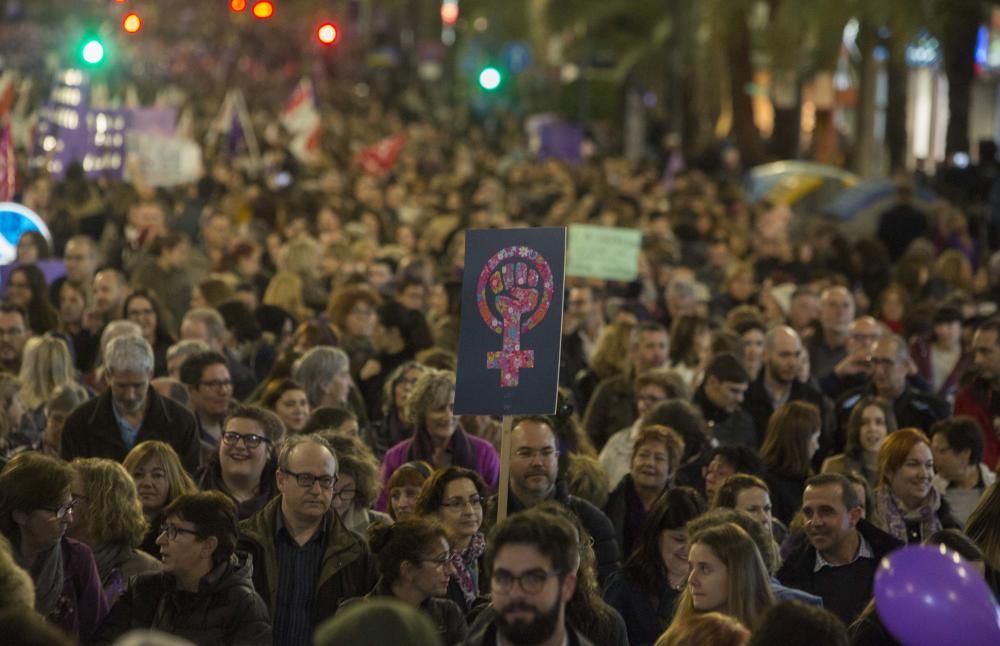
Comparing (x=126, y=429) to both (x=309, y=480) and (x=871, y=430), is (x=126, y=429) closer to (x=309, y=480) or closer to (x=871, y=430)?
(x=309, y=480)

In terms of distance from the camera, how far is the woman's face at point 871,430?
11023 millimetres

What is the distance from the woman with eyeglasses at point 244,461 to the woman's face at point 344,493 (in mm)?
523

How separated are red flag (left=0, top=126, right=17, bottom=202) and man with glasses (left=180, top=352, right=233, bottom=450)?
9.23 meters

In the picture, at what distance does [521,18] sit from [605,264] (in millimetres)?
46813

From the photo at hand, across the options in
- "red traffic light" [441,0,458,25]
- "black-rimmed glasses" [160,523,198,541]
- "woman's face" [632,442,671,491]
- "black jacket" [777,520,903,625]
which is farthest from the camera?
"red traffic light" [441,0,458,25]

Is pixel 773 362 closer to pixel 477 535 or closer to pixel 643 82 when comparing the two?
pixel 477 535

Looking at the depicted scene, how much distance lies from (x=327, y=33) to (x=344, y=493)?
18771 millimetres

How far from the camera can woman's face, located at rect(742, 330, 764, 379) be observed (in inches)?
527

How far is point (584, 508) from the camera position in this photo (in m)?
9.27

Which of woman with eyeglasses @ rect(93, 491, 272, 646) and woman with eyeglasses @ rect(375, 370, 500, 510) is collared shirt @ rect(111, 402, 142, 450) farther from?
woman with eyeglasses @ rect(93, 491, 272, 646)

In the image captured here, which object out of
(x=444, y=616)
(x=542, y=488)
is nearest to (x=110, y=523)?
(x=444, y=616)

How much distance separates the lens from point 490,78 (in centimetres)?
2912

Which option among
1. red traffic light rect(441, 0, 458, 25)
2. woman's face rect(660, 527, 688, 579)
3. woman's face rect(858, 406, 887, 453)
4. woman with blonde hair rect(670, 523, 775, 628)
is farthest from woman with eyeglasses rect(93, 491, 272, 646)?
red traffic light rect(441, 0, 458, 25)

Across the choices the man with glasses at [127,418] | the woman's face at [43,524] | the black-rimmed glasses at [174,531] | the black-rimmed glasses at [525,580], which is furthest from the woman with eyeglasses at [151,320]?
the black-rimmed glasses at [525,580]
